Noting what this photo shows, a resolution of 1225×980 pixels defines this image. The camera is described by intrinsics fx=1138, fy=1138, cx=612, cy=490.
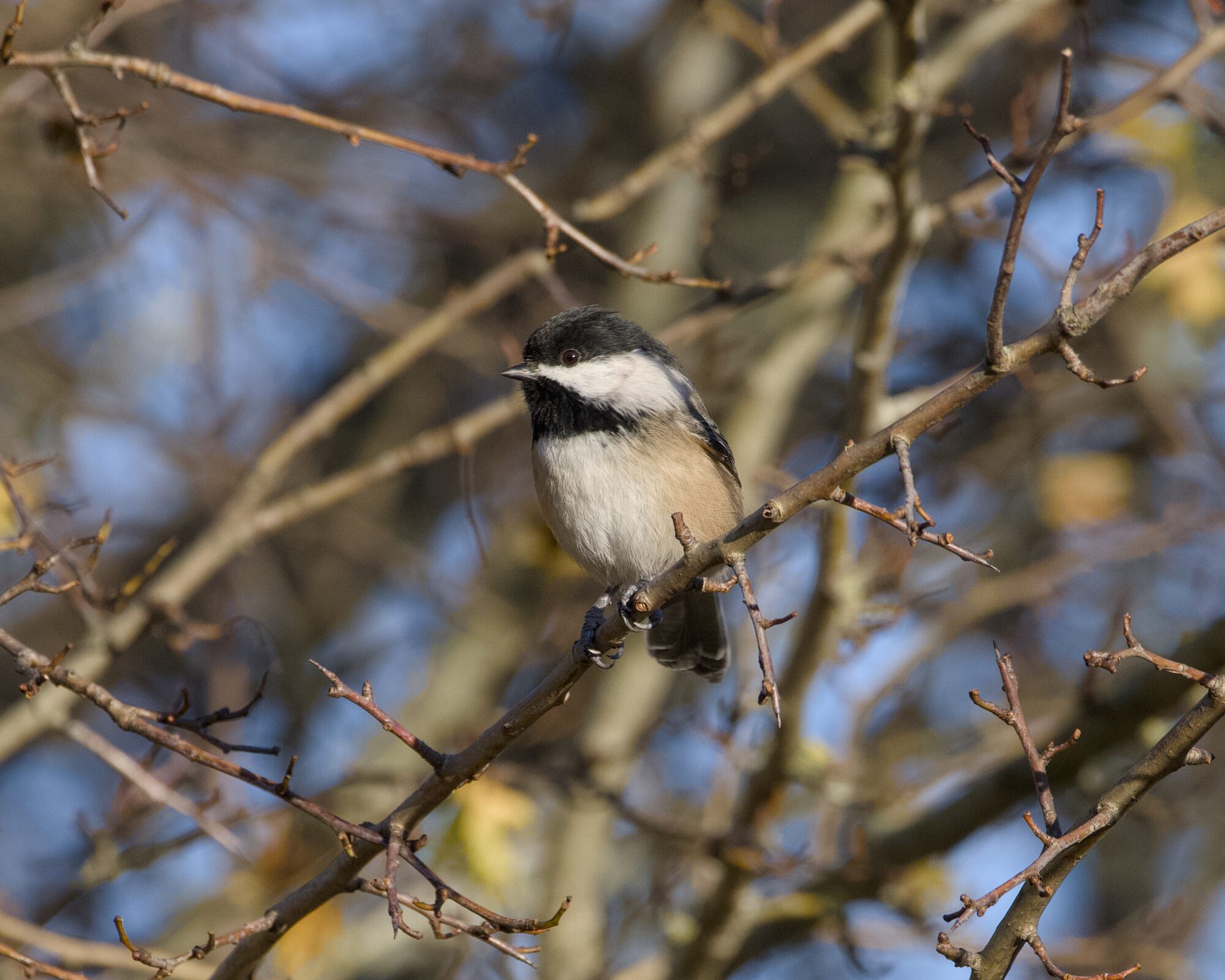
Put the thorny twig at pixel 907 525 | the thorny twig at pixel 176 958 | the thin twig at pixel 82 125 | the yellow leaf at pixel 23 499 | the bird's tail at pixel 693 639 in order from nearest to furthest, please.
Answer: the thorny twig at pixel 907 525 < the thorny twig at pixel 176 958 < the thin twig at pixel 82 125 < the yellow leaf at pixel 23 499 < the bird's tail at pixel 693 639

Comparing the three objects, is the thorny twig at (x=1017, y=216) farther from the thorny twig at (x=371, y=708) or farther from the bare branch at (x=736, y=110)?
the bare branch at (x=736, y=110)

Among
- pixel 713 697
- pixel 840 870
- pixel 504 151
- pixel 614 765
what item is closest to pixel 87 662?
pixel 614 765

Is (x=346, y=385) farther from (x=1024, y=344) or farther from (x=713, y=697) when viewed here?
(x=1024, y=344)

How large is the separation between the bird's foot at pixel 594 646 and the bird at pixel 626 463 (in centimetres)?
1

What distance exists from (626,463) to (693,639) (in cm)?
84

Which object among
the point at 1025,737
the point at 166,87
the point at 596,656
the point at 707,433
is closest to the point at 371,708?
the point at 596,656

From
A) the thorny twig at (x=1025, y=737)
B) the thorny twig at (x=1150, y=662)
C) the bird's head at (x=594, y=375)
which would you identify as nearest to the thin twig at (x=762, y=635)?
the thorny twig at (x=1025, y=737)

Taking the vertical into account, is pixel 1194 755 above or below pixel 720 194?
below

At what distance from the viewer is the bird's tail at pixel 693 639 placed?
432 centimetres

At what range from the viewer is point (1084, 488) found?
635 cm

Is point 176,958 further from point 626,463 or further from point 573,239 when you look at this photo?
point 573,239

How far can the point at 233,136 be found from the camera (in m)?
6.84

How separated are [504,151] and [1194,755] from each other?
6.35 m

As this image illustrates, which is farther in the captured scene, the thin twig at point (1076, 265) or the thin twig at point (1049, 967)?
the thin twig at point (1049, 967)
